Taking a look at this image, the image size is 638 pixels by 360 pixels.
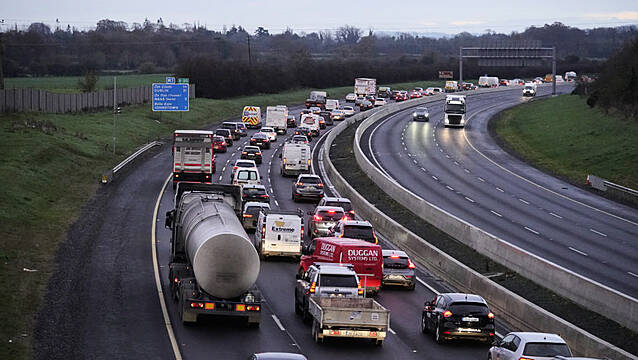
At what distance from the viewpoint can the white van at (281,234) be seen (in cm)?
3703

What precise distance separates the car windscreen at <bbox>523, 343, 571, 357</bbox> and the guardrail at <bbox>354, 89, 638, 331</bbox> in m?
6.60

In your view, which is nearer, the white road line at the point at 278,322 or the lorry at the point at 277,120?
the white road line at the point at 278,322

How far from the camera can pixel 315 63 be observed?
18788 cm

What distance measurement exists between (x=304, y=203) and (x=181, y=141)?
8007 mm

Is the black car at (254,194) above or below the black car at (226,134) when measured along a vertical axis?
below

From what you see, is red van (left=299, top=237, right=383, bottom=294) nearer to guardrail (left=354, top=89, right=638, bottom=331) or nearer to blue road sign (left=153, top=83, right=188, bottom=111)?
guardrail (left=354, top=89, right=638, bottom=331)

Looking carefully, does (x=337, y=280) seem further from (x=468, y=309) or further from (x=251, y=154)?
(x=251, y=154)

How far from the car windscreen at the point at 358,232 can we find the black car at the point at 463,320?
458 inches

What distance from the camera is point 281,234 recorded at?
3722 centimetres

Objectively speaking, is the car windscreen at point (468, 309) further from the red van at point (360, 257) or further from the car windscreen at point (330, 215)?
the car windscreen at point (330, 215)

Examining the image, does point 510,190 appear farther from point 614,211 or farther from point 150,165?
point 150,165

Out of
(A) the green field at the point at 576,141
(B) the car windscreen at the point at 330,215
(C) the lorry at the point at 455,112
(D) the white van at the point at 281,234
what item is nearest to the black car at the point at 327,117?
(C) the lorry at the point at 455,112

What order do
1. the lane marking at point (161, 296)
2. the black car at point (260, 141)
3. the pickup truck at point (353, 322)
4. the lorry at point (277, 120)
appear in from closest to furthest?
the lane marking at point (161, 296), the pickup truck at point (353, 322), the black car at point (260, 141), the lorry at point (277, 120)

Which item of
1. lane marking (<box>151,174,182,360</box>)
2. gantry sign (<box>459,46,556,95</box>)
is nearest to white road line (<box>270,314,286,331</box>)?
lane marking (<box>151,174,182,360</box>)
